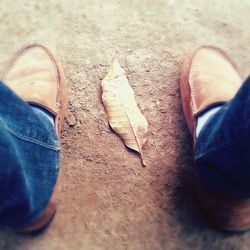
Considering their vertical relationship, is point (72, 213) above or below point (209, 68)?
below

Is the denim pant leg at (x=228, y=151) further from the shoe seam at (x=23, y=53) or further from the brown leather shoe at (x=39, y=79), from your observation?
the shoe seam at (x=23, y=53)

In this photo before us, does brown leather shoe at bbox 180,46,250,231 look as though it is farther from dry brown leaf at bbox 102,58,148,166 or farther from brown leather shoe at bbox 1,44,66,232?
brown leather shoe at bbox 1,44,66,232

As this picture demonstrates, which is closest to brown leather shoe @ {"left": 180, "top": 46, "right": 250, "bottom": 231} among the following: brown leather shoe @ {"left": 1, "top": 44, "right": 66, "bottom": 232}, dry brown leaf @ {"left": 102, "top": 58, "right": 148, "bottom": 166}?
dry brown leaf @ {"left": 102, "top": 58, "right": 148, "bottom": 166}

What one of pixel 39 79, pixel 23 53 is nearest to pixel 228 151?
pixel 39 79

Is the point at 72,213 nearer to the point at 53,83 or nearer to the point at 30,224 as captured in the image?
the point at 30,224

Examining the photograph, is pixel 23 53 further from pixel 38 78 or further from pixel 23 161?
pixel 23 161

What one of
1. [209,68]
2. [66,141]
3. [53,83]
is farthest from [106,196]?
[209,68]
